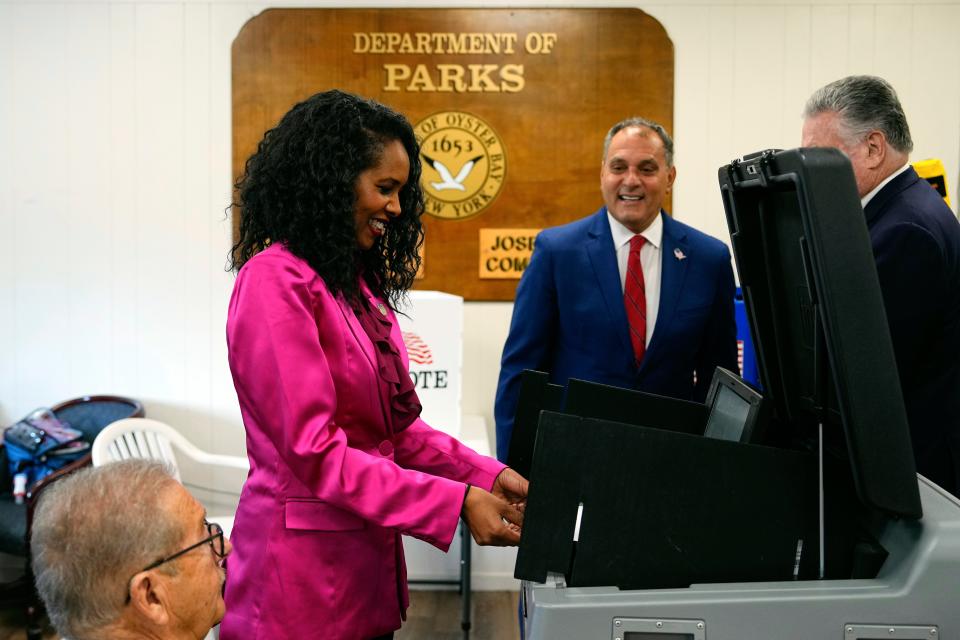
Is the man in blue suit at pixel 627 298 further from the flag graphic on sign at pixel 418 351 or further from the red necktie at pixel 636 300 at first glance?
the flag graphic on sign at pixel 418 351

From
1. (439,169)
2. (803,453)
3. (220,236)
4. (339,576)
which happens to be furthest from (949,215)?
(220,236)

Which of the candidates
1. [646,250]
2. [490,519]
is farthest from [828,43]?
[490,519]

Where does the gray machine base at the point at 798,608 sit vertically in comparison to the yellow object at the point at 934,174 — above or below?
below

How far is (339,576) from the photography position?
4.63 ft

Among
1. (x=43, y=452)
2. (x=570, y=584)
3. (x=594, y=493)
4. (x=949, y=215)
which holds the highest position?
(x=949, y=215)

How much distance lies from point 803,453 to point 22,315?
4002 millimetres

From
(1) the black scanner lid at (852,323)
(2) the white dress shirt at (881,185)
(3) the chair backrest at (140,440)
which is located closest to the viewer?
(1) the black scanner lid at (852,323)

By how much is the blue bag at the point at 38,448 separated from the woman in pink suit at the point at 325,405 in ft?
8.41

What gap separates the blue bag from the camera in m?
3.64

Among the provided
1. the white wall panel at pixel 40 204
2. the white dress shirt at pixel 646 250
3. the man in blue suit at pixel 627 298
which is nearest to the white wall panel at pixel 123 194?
the white wall panel at pixel 40 204

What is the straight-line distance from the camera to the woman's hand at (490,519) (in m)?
1.30

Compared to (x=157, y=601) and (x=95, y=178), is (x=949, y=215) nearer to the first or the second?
(x=157, y=601)

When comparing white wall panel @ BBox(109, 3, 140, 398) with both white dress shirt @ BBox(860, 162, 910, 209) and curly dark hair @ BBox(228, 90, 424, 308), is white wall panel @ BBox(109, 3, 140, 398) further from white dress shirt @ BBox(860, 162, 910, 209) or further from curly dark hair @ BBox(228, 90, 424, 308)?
white dress shirt @ BBox(860, 162, 910, 209)

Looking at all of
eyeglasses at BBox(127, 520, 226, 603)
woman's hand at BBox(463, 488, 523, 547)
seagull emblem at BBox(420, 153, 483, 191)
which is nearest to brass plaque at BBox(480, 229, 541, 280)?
seagull emblem at BBox(420, 153, 483, 191)
